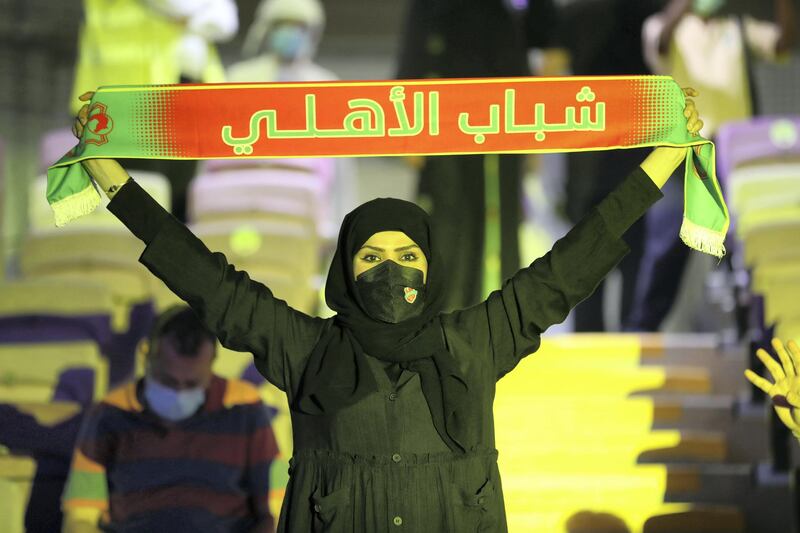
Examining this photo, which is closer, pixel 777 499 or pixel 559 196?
pixel 777 499

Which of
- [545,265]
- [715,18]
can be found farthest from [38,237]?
[545,265]

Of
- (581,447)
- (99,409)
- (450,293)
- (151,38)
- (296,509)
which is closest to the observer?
(296,509)

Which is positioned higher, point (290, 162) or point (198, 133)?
point (290, 162)

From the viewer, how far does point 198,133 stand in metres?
3.00

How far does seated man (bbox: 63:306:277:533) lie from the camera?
11.6 ft

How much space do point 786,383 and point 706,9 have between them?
400cm

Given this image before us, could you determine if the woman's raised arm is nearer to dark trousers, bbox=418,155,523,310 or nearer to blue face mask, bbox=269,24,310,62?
dark trousers, bbox=418,155,523,310

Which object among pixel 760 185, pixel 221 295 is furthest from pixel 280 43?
pixel 221 295

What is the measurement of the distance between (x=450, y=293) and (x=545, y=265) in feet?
10.1

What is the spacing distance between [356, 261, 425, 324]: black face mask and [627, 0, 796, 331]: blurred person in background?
11.5ft

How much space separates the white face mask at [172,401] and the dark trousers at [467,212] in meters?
2.10

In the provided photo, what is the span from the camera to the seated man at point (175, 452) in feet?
11.6

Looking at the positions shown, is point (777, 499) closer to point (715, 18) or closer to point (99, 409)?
point (99, 409)

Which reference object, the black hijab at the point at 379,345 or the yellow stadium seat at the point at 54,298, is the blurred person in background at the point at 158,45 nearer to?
Answer: the yellow stadium seat at the point at 54,298
